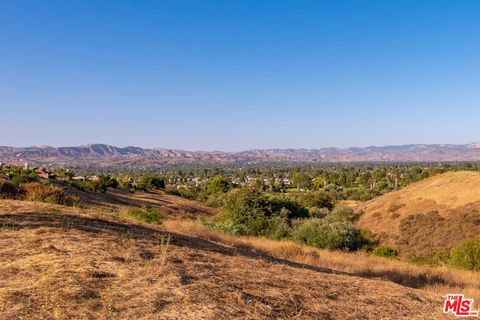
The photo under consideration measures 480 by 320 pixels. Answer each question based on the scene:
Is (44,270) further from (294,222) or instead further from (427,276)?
(294,222)

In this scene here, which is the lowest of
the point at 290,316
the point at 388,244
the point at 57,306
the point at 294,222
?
the point at 388,244

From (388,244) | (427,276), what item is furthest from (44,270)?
(388,244)

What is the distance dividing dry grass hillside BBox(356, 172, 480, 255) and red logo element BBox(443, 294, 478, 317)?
2163 centimetres

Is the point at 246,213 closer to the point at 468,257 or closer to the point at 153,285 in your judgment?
the point at 468,257

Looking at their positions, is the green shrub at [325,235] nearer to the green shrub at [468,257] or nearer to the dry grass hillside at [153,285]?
the green shrub at [468,257]

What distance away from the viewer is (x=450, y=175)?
1805 inches

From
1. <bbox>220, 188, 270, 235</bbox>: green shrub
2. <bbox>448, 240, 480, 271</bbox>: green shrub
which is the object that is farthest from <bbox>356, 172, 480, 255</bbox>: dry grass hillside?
<bbox>220, 188, 270, 235</bbox>: green shrub

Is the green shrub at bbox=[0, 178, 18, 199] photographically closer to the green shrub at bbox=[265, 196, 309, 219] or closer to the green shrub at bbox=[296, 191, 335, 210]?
the green shrub at bbox=[265, 196, 309, 219]

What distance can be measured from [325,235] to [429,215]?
1750 cm

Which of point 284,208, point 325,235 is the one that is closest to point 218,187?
point 284,208

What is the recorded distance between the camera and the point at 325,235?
22.0m

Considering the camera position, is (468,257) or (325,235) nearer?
(468,257)

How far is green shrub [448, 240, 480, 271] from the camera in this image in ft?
57.1

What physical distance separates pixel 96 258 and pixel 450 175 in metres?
48.1
